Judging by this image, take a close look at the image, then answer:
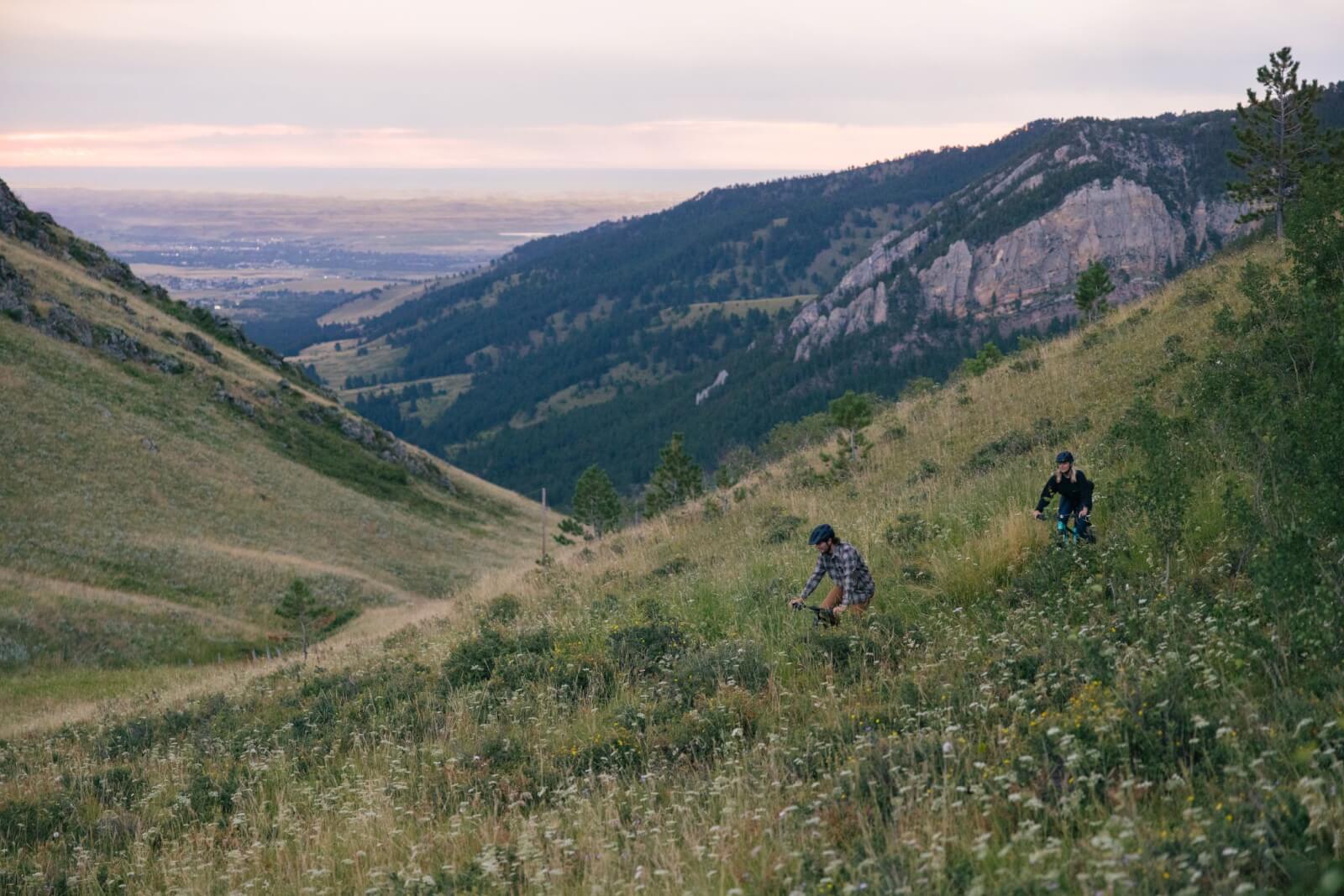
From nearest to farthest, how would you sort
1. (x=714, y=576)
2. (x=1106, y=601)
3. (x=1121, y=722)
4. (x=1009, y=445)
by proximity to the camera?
(x=1121, y=722) → (x=1106, y=601) → (x=714, y=576) → (x=1009, y=445)

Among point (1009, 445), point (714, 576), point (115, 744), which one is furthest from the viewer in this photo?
point (1009, 445)

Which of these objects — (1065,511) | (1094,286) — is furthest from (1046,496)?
(1094,286)

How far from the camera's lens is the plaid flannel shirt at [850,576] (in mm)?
8641

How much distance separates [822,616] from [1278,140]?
2887 cm

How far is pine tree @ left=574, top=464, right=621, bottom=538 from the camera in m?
60.4

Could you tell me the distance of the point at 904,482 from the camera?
586 inches

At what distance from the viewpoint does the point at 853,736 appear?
5.86 metres

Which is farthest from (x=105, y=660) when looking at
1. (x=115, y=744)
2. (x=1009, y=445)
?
(x=1009, y=445)

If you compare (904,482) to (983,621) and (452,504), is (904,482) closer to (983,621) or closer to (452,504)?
(983,621)

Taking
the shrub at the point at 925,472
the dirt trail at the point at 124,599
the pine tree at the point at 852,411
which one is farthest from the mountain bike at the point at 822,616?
the dirt trail at the point at 124,599

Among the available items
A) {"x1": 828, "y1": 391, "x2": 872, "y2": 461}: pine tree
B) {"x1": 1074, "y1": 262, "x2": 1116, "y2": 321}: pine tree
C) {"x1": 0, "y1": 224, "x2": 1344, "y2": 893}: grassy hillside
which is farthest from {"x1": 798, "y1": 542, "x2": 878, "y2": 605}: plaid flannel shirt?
{"x1": 1074, "y1": 262, "x2": 1116, "y2": 321}: pine tree

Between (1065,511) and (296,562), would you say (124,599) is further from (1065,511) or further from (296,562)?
(1065,511)

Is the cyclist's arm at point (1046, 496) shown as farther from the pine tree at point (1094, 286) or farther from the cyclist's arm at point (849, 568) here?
the pine tree at point (1094, 286)

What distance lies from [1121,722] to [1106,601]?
7.74 feet
